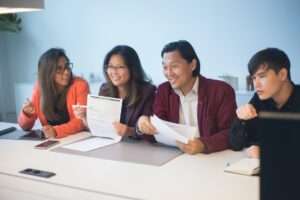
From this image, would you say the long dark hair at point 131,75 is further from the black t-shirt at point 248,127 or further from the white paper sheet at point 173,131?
the black t-shirt at point 248,127

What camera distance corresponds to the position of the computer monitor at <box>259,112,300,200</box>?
488 millimetres

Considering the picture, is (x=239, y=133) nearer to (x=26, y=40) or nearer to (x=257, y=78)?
(x=257, y=78)

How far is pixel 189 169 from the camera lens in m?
1.59

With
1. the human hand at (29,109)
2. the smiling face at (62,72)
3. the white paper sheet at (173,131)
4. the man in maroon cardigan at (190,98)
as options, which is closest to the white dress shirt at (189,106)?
the man in maroon cardigan at (190,98)

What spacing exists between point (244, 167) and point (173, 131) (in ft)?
1.29

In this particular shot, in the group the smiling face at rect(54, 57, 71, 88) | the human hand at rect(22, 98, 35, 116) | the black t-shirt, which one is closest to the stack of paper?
the black t-shirt

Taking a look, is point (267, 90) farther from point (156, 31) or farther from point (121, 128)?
point (156, 31)

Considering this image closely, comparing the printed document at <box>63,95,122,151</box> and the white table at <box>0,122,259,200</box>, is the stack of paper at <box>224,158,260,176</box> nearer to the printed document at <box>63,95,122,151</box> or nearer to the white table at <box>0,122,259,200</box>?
the white table at <box>0,122,259,200</box>

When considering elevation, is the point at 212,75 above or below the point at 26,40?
below

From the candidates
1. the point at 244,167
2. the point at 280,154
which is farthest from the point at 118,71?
the point at 280,154

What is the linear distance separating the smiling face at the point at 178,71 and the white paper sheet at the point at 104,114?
0.30m

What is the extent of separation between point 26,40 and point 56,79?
2.69 m

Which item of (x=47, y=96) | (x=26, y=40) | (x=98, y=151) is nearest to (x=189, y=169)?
(x=98, y=151)

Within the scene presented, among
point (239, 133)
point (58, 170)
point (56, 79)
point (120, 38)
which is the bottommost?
point (58, 170)
